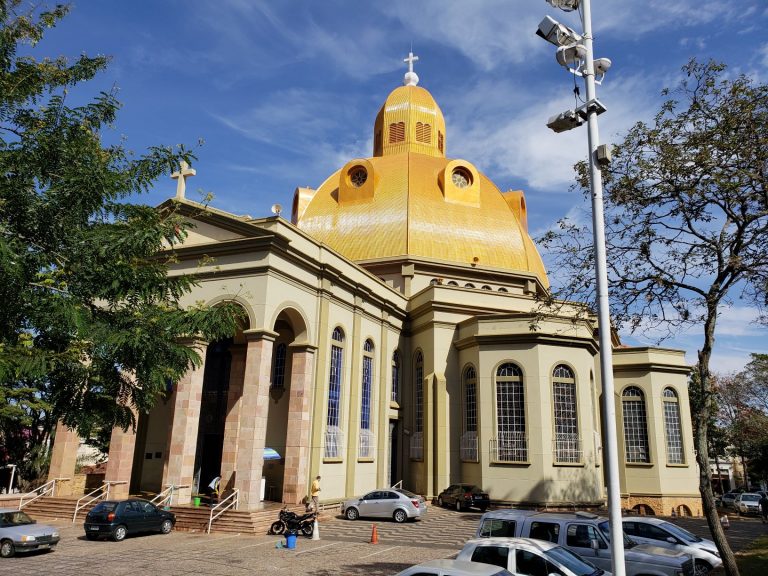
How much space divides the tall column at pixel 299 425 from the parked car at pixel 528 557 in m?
11.8

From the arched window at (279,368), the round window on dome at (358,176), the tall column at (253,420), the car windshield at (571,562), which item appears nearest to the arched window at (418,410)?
the arched window at (279,368)

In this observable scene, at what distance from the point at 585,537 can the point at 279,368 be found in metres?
15.3

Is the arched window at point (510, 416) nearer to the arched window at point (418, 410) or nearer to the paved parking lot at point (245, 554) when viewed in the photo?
the arched window at point (418, 410)

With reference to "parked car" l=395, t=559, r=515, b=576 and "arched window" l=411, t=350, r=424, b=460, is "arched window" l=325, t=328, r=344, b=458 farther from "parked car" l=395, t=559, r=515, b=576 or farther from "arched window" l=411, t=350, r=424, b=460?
"parked car" l=395, t=559, r=515, b=576

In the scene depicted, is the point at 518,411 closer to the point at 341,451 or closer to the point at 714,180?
the point at 341,451

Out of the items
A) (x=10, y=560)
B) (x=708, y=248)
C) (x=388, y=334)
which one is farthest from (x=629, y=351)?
(x=10, y=560)

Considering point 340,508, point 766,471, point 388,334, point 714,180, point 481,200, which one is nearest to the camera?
point 714,180

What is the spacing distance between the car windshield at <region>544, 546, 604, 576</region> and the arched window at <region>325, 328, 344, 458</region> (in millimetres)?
13965

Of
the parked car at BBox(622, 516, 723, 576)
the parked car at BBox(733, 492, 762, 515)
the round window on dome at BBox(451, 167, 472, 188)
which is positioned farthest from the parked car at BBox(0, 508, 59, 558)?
the parked car at BBox(733, 492, 762, 515)

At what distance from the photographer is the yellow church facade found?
20.2 metres

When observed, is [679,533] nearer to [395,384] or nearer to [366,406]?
[366,406]

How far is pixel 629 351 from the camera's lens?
28750 mm

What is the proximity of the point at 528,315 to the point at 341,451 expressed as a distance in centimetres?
938

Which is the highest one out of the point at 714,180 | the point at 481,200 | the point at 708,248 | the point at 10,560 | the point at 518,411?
the point at 481,200
